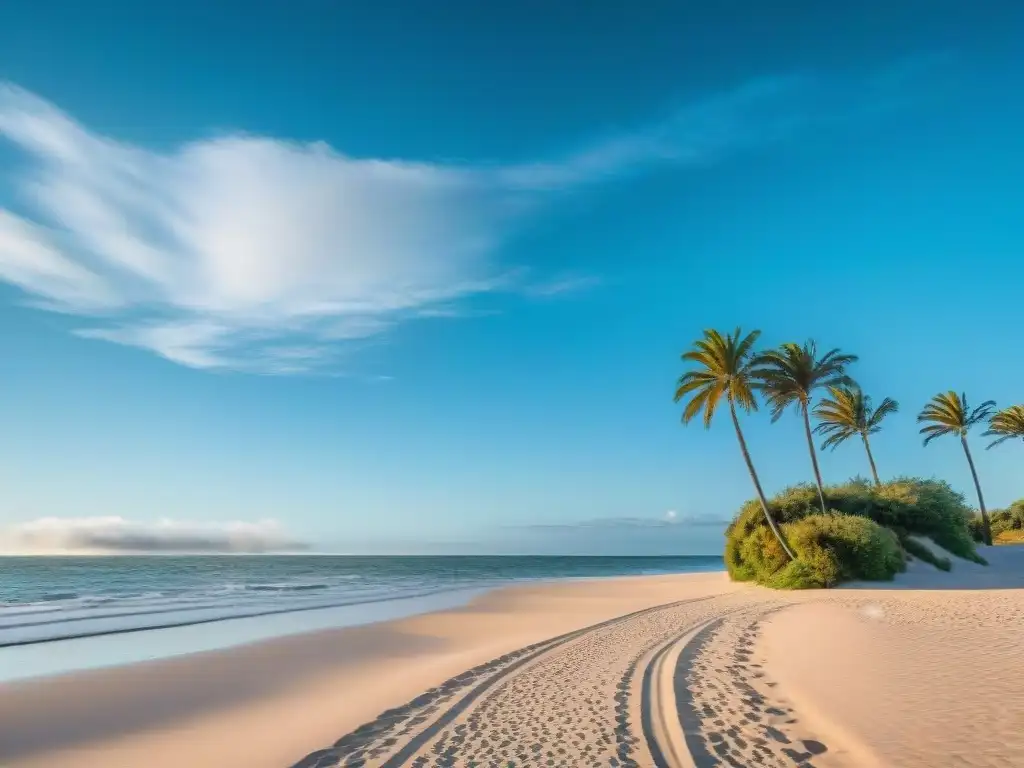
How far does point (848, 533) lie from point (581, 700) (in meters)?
20.5

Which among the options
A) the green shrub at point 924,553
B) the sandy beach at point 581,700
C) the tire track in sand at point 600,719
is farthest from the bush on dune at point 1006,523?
the tire track in sand at point 600,719

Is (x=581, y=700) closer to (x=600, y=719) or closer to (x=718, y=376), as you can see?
(x=600, y=719)

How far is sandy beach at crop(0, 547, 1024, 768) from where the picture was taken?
6.75m

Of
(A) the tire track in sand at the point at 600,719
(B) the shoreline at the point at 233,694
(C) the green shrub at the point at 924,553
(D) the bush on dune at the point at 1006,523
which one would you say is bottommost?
(B) the shoreline at the point at 233,694

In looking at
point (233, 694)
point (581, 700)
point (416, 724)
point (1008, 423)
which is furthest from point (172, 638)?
point (1008, 423)

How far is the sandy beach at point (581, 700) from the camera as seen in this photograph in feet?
22.1

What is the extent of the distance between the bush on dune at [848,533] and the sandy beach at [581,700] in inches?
315

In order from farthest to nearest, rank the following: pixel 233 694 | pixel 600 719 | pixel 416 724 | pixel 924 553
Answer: pixel 924 553, pixel 233 694, pixel 416 724, pixel 600 719

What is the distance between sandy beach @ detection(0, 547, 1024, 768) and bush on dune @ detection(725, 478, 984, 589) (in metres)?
8.01

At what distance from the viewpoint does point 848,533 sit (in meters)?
24.8

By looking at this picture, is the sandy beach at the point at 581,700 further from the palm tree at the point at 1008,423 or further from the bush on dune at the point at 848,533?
the palm tree at the point at 1008,423

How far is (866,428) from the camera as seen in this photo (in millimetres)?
42531

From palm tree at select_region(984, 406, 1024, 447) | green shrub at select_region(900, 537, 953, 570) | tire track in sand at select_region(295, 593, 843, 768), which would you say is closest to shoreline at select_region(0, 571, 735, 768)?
tire track in sand at select_region(295, 593, 843, 768)

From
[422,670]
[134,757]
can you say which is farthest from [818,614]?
[134,757]
